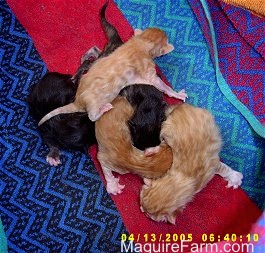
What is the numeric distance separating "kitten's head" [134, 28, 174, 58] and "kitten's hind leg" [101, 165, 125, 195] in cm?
57

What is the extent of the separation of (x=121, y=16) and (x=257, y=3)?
0.69 metres

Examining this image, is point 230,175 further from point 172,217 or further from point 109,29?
point 109,29

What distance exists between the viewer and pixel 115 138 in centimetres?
205

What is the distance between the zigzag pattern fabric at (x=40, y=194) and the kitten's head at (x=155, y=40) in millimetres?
536

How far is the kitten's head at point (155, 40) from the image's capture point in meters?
2.27

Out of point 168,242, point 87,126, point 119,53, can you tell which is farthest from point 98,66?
point 168,242

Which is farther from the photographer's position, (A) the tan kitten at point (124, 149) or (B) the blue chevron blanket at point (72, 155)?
(B) the blue chevron blanket at point (72, 155)

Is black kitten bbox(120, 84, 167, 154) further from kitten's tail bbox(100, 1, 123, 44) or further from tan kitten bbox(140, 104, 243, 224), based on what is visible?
kitten's tail bbox(100, 1, 123, 44)

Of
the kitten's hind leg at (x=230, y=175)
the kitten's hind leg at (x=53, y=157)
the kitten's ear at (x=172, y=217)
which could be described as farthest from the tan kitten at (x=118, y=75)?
the kitten's ear at (x=172, y=217)

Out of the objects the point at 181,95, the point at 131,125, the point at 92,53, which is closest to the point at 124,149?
the point at 131,125

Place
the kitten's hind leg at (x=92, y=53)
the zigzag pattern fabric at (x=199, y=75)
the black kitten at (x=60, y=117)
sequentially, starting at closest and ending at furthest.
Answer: the black kitten at (x=60, y=117) → the zigzag pattern fabric at (x=199, y=75) → the kitten's hind leg at (x=92, y=53)

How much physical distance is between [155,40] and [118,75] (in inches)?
10.7

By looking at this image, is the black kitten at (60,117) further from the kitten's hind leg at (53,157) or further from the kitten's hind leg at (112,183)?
the kitten's hind leg at (112,183)

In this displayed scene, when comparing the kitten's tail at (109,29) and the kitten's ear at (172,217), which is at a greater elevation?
the kitten's tail at (109,29)
